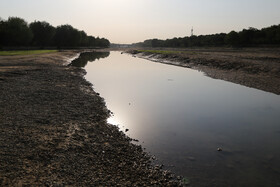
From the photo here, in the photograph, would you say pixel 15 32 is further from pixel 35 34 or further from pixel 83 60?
pixel 83 60

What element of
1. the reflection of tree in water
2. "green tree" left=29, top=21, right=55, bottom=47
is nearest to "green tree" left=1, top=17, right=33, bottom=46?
"green tree" left=29, top=21, right=55, bottom=47

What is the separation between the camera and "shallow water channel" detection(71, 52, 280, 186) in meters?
8.58

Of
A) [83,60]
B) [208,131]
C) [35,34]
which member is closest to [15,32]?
[35,34]

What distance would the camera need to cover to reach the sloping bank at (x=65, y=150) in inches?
280

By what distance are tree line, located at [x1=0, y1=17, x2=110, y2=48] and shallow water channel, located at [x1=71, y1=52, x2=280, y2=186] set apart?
88.2 m

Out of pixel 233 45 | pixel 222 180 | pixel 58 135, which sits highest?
pixel 233 45

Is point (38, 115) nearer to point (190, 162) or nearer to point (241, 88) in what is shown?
Result: point (190, 162)

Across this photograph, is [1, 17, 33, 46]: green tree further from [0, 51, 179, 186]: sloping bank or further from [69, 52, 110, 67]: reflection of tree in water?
[0, 51, 179, 186]: sloping bank

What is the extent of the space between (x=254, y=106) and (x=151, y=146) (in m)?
12.2

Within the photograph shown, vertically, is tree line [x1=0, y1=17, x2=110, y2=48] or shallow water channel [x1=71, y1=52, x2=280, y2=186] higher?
tree line [x1=0, y1=17, x2=110, y2=48]

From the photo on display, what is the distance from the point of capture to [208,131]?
1278 centimetres

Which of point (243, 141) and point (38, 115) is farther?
point (38, 115)

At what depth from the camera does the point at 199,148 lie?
1055cm

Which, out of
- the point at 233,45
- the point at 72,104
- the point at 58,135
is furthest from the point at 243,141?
the point at 233,45
